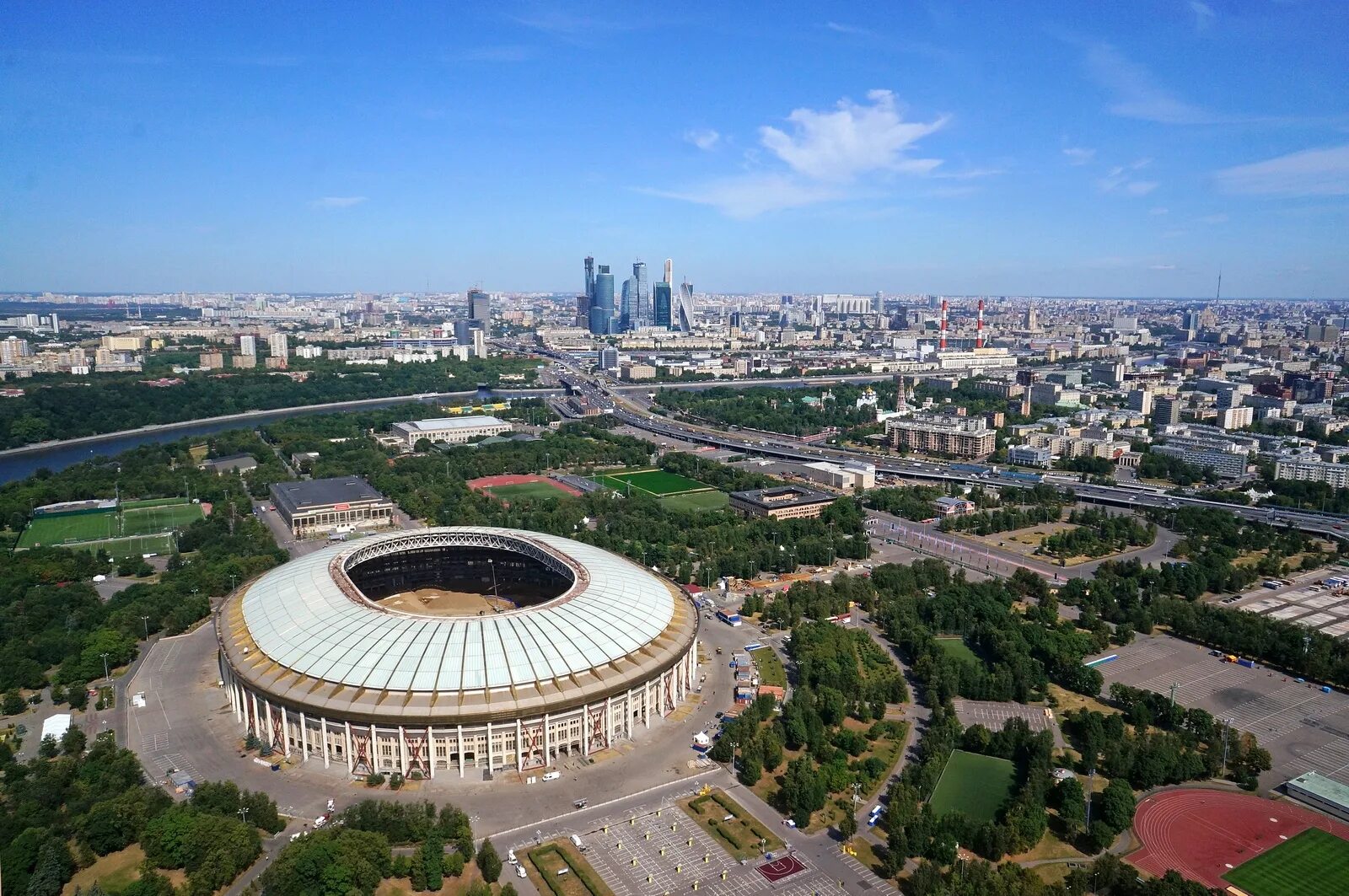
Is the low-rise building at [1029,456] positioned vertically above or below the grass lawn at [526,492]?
above

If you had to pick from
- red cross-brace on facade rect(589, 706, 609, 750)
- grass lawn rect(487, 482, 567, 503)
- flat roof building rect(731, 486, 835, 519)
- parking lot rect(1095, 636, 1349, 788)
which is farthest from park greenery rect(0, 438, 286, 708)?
parking lot rect(1095, 636, 1349, 788)

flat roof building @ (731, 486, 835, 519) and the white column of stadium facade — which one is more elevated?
flat roof building @ (731, 486, 835, 519)

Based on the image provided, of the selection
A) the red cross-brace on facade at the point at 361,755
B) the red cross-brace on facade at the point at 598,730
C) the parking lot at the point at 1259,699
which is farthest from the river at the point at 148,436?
the parking lot at the point at 1259,699

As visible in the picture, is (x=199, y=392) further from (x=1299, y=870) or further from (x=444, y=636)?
(x=1299, y=870)

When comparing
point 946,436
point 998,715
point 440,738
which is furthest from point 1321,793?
point 946,436

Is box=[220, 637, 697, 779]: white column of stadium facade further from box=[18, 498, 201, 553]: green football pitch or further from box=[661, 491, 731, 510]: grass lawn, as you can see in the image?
box=[661, 491, 731, 510]: grass lawn

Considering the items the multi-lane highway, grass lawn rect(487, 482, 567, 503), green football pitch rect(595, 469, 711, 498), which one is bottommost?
grass lawn rect(487, 482, 567, 503)

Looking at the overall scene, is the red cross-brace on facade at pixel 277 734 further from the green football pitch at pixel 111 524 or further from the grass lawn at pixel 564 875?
the green football pitch at pixel 111 524
